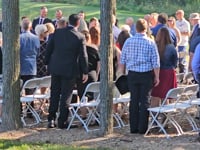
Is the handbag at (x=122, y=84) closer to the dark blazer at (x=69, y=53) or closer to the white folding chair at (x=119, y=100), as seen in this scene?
the white folding chair at (x=119, y=100)

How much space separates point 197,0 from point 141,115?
33.5m

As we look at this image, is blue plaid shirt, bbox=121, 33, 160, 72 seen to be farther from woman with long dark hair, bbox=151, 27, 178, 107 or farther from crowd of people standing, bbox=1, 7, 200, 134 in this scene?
woman with long dark hair, bbox=151, 27, 178, 107

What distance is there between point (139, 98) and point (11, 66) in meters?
2.32

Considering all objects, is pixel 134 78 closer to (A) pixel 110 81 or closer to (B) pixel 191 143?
(A) pixel 110 81

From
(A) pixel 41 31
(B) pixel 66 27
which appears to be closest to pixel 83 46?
(B) pixel 66 27

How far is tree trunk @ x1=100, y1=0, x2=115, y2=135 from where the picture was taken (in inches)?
385

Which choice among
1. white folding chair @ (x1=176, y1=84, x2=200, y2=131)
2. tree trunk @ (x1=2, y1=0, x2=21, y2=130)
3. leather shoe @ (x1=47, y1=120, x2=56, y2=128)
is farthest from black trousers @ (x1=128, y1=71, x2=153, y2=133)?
tree trunk @ (x1=2, y1=0, x2=21, y2=130)

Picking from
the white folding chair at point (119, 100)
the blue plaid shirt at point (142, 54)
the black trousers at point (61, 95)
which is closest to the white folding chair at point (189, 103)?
the blue plaid shirt at point (142, 54)

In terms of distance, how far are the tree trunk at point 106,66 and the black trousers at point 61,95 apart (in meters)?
0.96

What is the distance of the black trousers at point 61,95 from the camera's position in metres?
10.7

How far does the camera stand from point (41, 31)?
41.6ft

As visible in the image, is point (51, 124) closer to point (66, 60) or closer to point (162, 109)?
point (66, 60)

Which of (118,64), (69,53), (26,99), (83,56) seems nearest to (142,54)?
(83,56)

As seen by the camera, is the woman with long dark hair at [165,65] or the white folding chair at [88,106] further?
the white folding chair at [88,106]
